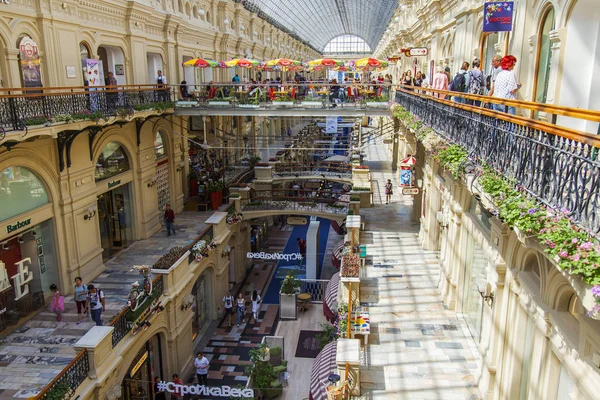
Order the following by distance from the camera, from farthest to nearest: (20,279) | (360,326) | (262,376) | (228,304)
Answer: (228,304) < (262,376) < (20,279) < (360,326)

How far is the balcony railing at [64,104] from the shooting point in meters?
11.7

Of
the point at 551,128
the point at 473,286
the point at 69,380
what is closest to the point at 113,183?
the point at 69,380

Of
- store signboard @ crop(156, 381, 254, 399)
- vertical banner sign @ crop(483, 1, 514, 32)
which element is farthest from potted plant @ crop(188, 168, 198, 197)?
vertical banner sign @ crop(483, 1, 514, 32)

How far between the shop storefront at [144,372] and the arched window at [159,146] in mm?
9910

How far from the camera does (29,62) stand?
14.3 meters

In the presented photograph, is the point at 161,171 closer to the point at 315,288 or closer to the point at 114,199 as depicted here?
the point at 114,199

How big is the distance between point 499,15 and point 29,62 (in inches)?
504

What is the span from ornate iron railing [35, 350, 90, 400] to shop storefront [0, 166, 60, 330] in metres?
4.19

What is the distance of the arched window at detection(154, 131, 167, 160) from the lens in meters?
23.2

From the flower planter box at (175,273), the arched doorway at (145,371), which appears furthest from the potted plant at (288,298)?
the arched doorway at (145,371)

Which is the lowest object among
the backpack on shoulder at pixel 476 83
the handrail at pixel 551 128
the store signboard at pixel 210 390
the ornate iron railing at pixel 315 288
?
the ornate iron railing at pixel 315 288

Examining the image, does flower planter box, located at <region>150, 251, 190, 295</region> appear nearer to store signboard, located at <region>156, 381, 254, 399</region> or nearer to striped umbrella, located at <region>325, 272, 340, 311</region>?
store signboard, located at <region>156, 381, 254, 399</region>

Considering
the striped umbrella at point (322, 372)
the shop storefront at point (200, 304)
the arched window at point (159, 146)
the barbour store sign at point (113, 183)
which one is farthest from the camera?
the arched window at point (159, 146)

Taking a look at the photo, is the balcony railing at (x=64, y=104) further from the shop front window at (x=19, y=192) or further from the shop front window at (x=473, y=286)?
the shop front window at (x=473, y=286)
